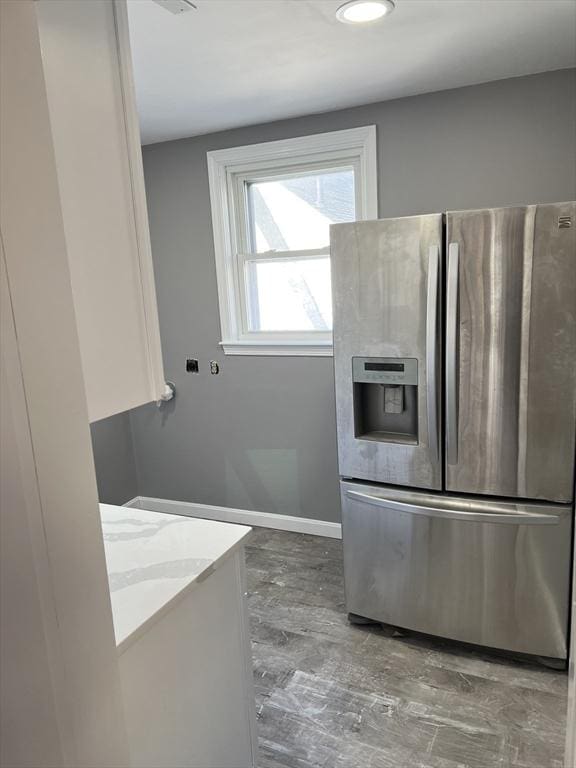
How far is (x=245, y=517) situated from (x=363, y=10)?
280cm

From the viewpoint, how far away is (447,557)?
7.39 feet

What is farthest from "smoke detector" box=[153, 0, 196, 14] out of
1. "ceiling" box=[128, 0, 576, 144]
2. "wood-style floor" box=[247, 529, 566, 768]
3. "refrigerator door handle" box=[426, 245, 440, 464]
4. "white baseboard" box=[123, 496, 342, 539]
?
"white baseboard" box=[123, 496, 342, 539]

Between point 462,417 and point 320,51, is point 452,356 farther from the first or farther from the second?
point 320,51

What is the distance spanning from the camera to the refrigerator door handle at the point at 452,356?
2039mm

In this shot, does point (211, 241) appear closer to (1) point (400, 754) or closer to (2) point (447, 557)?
(2) point (447, 557)

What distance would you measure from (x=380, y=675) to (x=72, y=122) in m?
2.20

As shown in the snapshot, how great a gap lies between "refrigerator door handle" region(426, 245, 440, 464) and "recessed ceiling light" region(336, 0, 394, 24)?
2.56 feet

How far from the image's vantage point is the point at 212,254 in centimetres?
337

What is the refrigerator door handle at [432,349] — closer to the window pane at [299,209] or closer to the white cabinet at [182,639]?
the white cabinet at [182,639]

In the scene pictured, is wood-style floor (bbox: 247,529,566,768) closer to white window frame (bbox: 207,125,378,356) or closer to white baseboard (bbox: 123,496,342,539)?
white baseboard (bbox: 123,496,342,539)

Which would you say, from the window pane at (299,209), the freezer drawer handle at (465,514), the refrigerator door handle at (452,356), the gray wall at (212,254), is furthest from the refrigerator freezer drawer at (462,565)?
the window pane at (299,209)

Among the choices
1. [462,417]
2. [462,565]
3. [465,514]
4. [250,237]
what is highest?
[250,237]

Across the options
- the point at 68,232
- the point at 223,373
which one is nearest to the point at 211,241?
the point at 223,373

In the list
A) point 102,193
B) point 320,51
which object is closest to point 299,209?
point 320,51
